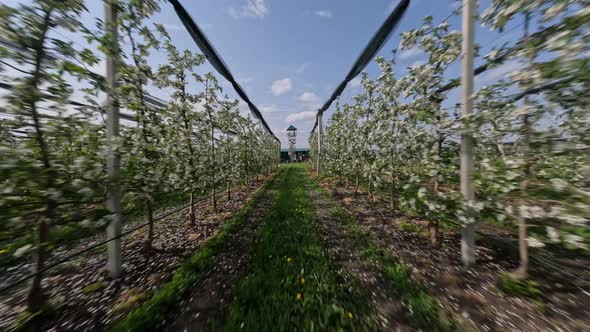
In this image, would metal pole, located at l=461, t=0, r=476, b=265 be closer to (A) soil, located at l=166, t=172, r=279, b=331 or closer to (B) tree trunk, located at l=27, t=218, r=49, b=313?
(A) soil, located at l=166, t=172, r=279, b=331

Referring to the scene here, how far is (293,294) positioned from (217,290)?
1.40 meters

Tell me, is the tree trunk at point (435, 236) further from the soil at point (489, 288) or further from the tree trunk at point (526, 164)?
the tree trunk at point (526, 164)

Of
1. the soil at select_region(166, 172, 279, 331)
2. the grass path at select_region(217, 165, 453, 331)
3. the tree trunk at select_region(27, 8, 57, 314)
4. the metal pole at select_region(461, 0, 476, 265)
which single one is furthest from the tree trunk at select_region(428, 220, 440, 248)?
the tree trunk at select_region(27, 8, 57, 314)

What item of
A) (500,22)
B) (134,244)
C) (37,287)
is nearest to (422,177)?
(500,22)

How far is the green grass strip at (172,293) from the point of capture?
255 centimetres

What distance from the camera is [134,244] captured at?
5.01m

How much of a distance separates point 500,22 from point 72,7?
585 centimetres

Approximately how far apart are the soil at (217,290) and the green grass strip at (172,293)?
0.15 metres

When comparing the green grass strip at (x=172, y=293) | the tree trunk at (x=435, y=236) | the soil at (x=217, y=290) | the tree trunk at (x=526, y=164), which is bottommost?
the soil at (x=217, y=290)

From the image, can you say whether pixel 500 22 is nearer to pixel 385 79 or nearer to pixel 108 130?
pixel 385 79

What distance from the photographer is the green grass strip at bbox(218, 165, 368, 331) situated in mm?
2549

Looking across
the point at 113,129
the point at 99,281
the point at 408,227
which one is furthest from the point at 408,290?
the point at 113,129

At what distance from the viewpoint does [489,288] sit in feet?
10.0

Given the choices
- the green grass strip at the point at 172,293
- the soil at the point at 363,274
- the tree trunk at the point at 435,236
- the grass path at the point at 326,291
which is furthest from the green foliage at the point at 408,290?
the green grass strip at the point at 172,293
